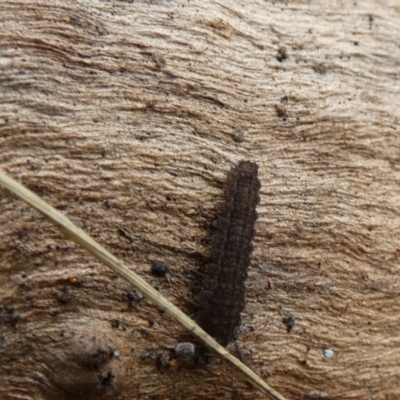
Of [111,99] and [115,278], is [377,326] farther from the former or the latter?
[111,99]

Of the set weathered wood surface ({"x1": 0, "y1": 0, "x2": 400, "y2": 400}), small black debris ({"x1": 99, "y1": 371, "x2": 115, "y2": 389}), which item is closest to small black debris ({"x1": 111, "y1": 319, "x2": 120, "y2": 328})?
weathered wood surface ({"x1": 0, "y1": 0, "x2": 400, "y2": 400})

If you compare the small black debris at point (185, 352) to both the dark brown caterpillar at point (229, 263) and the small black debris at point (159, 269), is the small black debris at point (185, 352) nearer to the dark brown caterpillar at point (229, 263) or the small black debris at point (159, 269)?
the dark brown caterpillar at point (229, 263)

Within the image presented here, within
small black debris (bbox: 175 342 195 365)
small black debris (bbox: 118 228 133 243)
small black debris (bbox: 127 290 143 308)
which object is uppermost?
small black debris (bbox: 118 228 133 243)

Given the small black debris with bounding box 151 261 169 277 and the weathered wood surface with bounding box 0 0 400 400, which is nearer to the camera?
the weathered wood surface with bounding box 0 0 400 400

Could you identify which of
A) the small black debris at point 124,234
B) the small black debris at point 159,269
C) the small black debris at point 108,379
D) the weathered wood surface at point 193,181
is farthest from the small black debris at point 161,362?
the small black debris at point 124,234

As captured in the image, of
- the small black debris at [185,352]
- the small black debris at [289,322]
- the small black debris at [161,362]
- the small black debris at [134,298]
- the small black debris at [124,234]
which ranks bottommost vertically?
the small black debris at [161,362]

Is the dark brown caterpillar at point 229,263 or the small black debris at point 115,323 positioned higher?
the dark brown caterpillar at point 229,263

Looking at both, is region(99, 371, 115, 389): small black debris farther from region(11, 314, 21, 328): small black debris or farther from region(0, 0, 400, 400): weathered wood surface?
region(11, 314, 21, 328): small black debris
